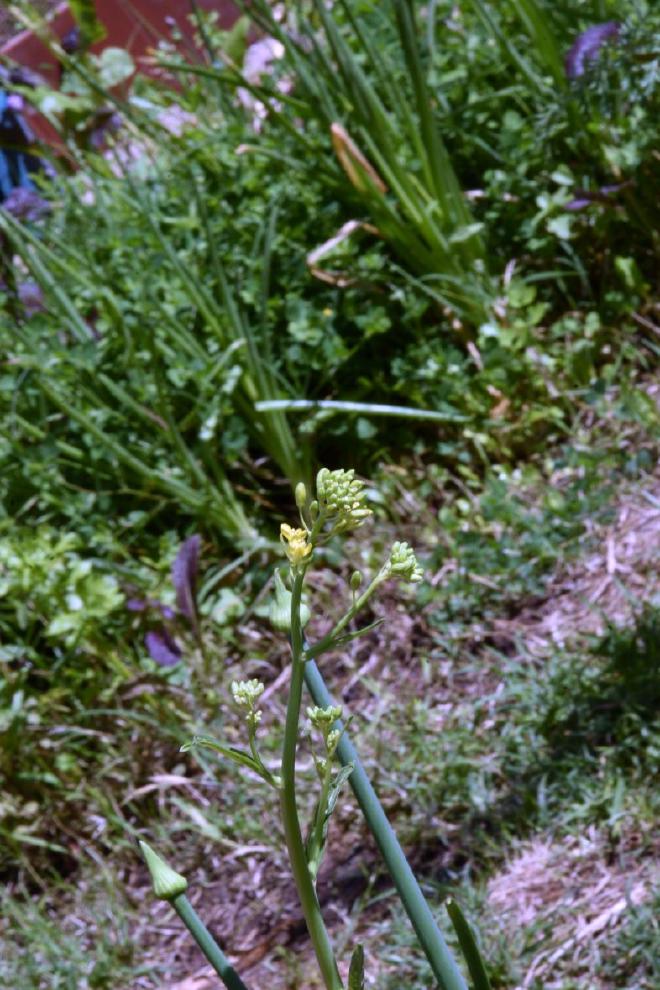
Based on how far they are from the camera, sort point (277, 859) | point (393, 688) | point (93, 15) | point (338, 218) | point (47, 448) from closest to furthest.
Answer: point (277, 859)
point (393, 688)
point (47, 448)
point (338, 218)
point (93, 15)

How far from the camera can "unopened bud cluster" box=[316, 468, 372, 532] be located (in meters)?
0.76

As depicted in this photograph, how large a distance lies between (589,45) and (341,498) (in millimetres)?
1932

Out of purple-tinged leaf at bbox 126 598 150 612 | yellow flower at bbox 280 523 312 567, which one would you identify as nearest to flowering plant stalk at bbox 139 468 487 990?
yellow flower at bbox 280 523 312 567

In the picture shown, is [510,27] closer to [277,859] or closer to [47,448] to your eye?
[47,448]

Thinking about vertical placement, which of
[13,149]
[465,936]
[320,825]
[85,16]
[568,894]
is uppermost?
[85,16]

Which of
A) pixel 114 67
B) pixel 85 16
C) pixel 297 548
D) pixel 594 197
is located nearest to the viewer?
pixel 297 548

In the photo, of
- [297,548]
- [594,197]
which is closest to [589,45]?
[594,197]

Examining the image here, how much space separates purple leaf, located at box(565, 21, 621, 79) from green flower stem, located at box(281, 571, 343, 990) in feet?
6.25

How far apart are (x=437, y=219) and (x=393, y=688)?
109 centimetres

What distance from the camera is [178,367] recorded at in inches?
104

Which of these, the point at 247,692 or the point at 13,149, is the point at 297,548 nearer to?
the point at 247,692

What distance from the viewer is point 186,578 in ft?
7.73

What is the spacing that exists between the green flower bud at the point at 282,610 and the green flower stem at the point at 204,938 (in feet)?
0.68

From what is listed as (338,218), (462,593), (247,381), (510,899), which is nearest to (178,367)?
(247,381)
